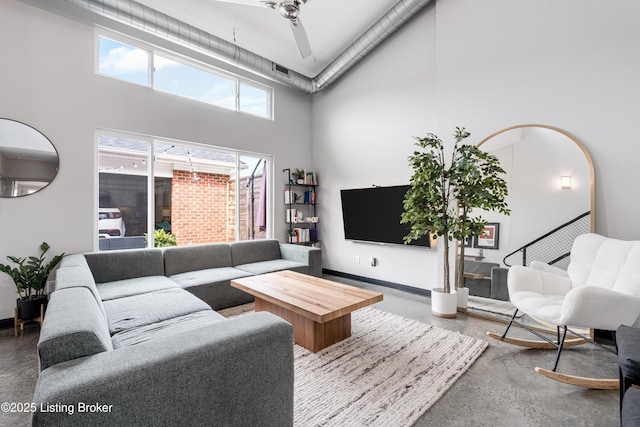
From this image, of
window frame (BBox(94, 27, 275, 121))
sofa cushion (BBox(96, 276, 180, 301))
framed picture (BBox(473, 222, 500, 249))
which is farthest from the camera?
window frame (BBox(94, 27, 275, 121))

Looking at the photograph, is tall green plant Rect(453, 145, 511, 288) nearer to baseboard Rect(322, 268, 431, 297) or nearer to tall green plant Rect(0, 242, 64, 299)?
baseboard Rect(322, 268, 431, 297)

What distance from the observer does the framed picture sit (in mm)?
3322

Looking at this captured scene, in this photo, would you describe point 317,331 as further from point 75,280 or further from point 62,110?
point 62,110

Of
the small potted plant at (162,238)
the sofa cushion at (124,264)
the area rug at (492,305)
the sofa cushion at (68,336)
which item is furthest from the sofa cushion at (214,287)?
the area rug at (492,305)

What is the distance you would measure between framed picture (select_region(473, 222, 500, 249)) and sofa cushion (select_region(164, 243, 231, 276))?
3.34 m

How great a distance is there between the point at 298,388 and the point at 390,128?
3805 mm

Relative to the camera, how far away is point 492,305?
A: 335 centimetres

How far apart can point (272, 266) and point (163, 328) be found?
218 cm

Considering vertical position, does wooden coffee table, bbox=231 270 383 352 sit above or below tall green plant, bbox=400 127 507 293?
A: below

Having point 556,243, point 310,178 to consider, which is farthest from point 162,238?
point 556,243

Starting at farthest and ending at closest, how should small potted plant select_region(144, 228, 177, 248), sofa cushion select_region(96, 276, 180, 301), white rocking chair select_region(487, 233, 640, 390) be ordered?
1. small potted plant select_region(144, 228, 177, 248)
2. sofa cushion select_region(96, 276, 180, 301)
3. white rocking chair select_region(487, 233, 640, 390)

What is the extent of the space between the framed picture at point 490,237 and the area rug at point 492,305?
2.05ft

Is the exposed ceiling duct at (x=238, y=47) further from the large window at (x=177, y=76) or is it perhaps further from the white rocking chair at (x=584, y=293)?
the white rocking chair at (x=584, y=293)

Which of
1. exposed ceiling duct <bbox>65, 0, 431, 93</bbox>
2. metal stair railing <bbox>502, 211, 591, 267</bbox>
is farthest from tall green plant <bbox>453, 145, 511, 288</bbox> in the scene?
exposed ceiling duct <bbox>65, 0, 431, 93</bbox>
